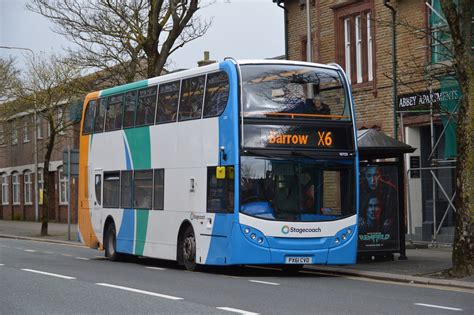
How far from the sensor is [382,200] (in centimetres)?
2150

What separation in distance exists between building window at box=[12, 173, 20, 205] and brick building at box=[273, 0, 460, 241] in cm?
3824

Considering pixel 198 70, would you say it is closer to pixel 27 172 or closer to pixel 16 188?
pixel 27 172

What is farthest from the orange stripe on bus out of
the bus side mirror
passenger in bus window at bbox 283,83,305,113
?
passenger in bus window at bbox 283,83,305,113

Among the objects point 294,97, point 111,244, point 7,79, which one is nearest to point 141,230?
point 111,244

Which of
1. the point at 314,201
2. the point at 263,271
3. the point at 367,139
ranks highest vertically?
the point at 367,139

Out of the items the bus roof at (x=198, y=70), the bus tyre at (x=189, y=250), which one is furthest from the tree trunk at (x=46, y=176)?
the bus tyre at (x=189, y=250)

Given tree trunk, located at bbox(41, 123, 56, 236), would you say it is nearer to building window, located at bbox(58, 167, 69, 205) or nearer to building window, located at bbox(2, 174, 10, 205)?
building window, located at bbox(58, 167, 69, 205)

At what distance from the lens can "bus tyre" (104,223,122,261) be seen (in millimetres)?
24188

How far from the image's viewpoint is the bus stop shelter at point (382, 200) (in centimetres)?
2119

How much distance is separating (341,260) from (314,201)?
4.01ft

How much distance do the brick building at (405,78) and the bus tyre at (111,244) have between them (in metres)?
7.82

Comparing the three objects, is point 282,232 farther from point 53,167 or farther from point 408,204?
point 53,167

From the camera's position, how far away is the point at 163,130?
21234 mm

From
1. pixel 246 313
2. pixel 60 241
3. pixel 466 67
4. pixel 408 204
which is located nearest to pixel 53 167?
pixel 60 241
